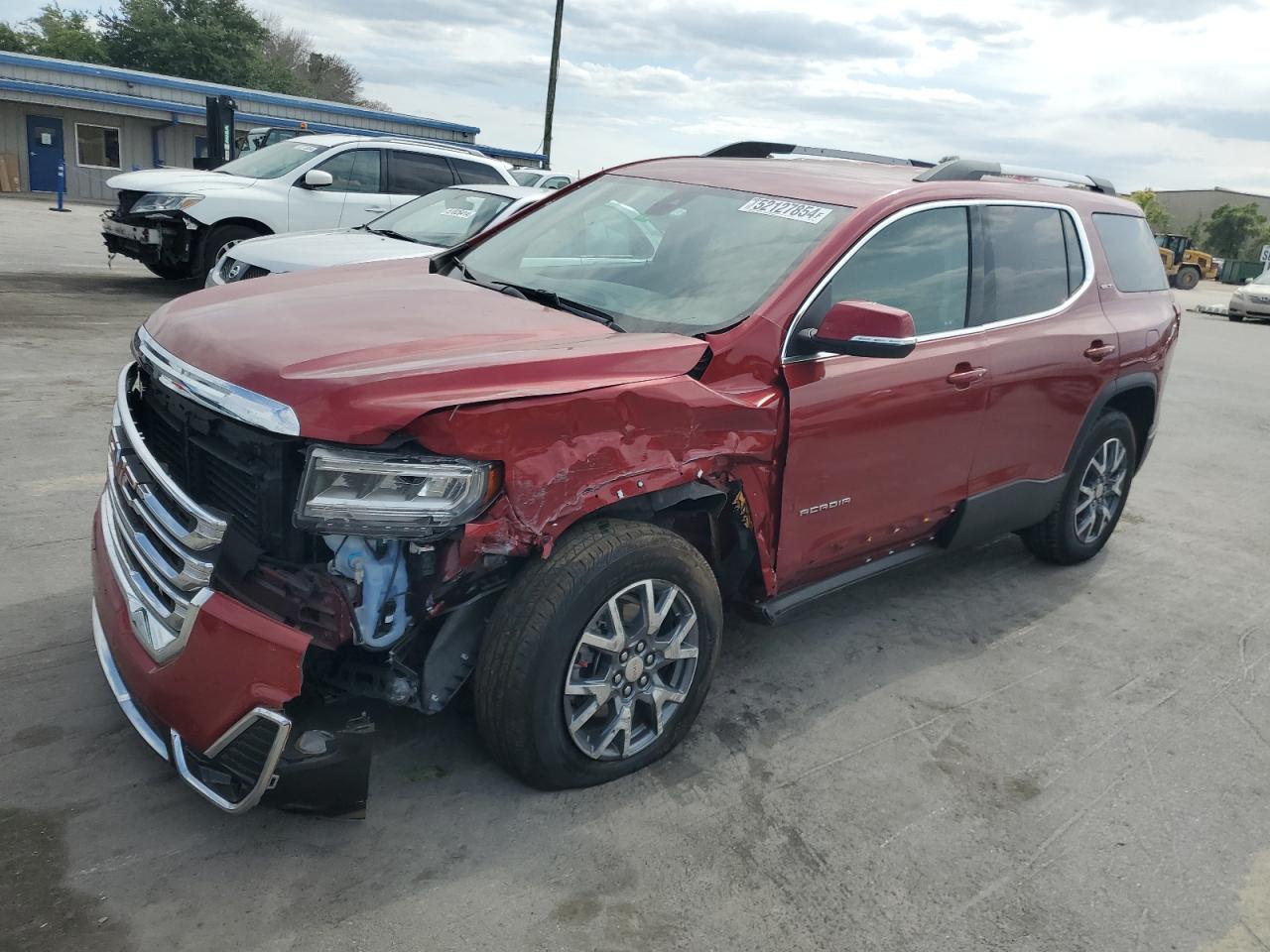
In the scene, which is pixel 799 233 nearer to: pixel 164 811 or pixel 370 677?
pixel 370 677

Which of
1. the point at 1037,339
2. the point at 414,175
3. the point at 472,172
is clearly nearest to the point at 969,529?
the point at 1037,339

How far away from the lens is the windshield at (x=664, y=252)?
3412 millimetres

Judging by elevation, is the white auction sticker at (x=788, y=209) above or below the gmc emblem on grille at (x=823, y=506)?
above

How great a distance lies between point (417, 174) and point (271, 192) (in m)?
1.78

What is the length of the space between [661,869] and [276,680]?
115 cm

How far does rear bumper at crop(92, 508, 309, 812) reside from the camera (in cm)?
240

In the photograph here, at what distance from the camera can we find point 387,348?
2801mm

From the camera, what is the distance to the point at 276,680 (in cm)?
241

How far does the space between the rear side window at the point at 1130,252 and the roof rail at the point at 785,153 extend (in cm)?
99

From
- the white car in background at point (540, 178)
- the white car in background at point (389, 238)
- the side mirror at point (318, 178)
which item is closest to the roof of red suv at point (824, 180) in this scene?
the white car in background at point (389, 238)

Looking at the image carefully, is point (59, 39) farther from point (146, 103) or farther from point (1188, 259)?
point (1188, 259)

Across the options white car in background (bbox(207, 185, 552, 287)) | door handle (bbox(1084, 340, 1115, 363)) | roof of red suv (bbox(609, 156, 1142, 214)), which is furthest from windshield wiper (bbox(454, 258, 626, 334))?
white car in background (bbox(207, 185, 552, 287))

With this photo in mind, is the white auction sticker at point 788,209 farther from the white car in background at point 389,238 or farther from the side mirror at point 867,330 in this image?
the white car in background at point 389,238

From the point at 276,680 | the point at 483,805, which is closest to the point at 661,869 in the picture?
the point at 483,805
